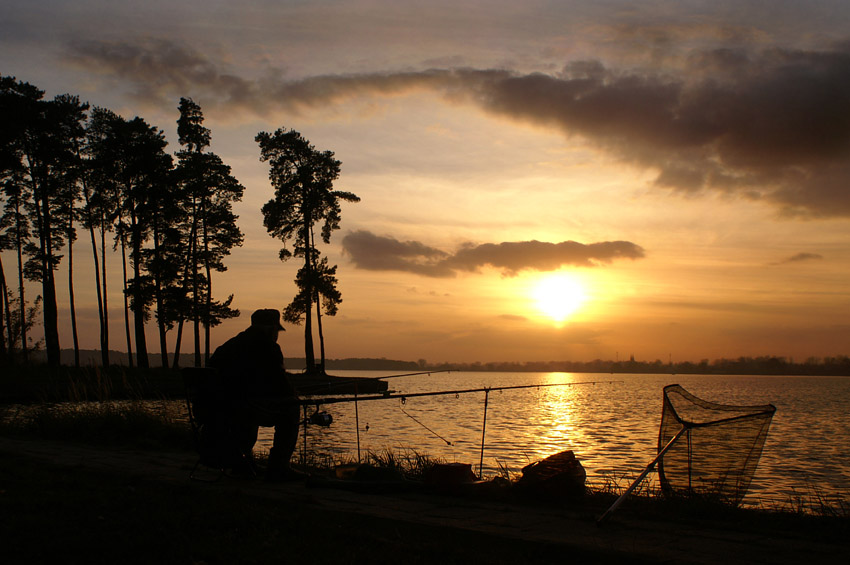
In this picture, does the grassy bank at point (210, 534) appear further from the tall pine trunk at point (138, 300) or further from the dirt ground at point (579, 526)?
the tall pine trunk at point (138, 300)

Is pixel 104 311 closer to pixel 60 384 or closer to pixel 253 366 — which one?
pixel 60 384

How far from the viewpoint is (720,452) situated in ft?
24.2

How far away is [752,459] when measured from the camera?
7348mm

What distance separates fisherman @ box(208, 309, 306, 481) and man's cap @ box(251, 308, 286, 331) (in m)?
0.01

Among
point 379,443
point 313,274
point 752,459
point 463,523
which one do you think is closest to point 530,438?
point 379,443

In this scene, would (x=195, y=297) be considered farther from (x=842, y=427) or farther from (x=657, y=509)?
(x=657, y=509)

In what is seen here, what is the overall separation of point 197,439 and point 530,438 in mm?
18488

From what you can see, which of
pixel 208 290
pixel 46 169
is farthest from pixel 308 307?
pixel 46 169

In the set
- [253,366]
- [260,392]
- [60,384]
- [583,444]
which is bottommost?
[583,444]

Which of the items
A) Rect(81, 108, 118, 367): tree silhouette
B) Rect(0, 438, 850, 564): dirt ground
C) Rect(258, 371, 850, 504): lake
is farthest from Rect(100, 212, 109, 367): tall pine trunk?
Rect(0, 438, 850, 564): dirt ground

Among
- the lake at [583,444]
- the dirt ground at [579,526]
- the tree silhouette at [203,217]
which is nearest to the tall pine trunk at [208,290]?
the tree silhouette at [203,217]

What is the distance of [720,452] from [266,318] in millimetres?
5325

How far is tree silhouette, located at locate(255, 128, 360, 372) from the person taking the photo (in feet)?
146

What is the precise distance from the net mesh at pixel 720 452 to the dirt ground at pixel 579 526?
145 cm
